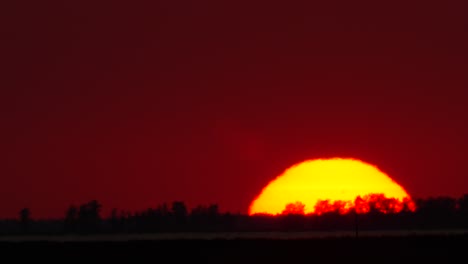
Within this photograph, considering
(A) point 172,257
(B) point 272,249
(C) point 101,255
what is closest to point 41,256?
(C) point 101,255

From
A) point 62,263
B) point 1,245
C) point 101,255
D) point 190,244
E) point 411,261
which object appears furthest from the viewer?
point 1,245

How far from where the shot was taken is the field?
76125mm

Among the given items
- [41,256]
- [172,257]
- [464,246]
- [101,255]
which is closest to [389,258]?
[464,246]

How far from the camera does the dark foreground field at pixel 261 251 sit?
7594 centimetres

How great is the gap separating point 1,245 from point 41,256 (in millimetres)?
19965

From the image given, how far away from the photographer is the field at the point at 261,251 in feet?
250

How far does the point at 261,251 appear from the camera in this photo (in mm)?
83688

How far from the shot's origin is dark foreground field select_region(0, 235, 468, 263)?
249 feet

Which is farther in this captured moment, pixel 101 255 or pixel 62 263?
pixel 101 255

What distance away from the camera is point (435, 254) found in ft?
254

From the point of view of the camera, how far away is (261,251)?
8369 cm

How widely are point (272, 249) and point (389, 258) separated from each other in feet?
42.5

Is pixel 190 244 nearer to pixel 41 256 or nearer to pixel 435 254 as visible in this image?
pixel 41 256

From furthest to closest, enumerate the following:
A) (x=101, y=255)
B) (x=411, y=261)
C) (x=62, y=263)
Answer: (x=101, y=255), (x=62, y=263), (x=411, y=261)
